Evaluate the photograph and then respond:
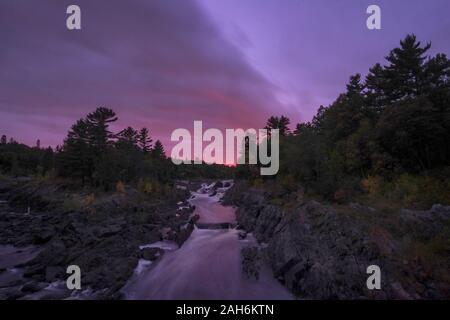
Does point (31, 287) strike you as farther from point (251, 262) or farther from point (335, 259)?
point (335, 259)

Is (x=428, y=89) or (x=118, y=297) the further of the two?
(x=428, y=89)

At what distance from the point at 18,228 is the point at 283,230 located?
29.2m

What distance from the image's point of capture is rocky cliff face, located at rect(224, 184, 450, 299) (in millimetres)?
10750

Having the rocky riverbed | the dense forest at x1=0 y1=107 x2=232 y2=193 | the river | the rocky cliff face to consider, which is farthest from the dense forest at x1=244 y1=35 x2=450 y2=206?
the dense forest at x1=0 y1=107 x2=232 y2=193

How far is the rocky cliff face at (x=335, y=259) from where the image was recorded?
10750 millimetres

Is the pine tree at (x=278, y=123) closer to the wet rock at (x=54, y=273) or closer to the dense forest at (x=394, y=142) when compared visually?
the dense forest at (x=394, y=142)

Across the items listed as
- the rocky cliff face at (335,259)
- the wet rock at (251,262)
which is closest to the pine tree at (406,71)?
the rocky cliff face at (335,259)

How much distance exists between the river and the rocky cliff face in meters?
1.40

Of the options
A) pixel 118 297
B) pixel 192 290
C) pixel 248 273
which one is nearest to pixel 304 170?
pixel 248 273

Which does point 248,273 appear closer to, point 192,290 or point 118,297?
point 192,290

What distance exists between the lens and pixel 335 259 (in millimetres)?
13016

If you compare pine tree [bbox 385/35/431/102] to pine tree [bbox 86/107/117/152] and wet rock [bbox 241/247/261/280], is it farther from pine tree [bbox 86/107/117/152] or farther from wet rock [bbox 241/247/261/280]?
pine tree [bbox 86/107/117/152]
